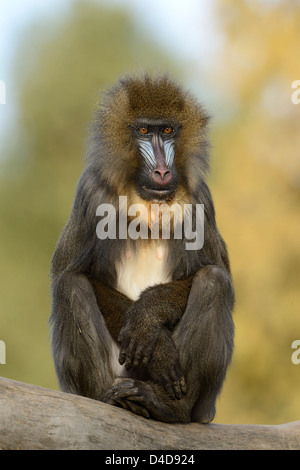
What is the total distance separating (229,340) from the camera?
452cm

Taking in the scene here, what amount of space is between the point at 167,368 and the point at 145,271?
82cm

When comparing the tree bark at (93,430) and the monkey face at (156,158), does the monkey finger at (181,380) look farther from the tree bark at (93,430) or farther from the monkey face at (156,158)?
the monkey face at (156,158)

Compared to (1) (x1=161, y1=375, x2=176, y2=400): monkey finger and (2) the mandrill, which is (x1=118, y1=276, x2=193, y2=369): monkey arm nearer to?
(2) the mandrill

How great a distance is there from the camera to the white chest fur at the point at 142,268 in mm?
4922

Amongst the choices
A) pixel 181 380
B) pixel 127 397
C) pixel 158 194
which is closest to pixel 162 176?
pixel 158 194

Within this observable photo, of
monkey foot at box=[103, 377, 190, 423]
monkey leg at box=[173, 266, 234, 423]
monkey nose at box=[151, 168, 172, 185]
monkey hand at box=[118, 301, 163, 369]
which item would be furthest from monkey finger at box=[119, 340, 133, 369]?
monkey nose at box=[151, 168, 172, 185]

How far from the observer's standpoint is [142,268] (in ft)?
16.2

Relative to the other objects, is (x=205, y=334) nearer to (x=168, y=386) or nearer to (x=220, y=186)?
(x=168, y=386)

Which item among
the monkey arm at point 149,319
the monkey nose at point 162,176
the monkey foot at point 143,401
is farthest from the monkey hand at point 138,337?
the monkey nose at point 162,176

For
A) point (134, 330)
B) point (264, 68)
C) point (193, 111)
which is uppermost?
point (264, 68)
